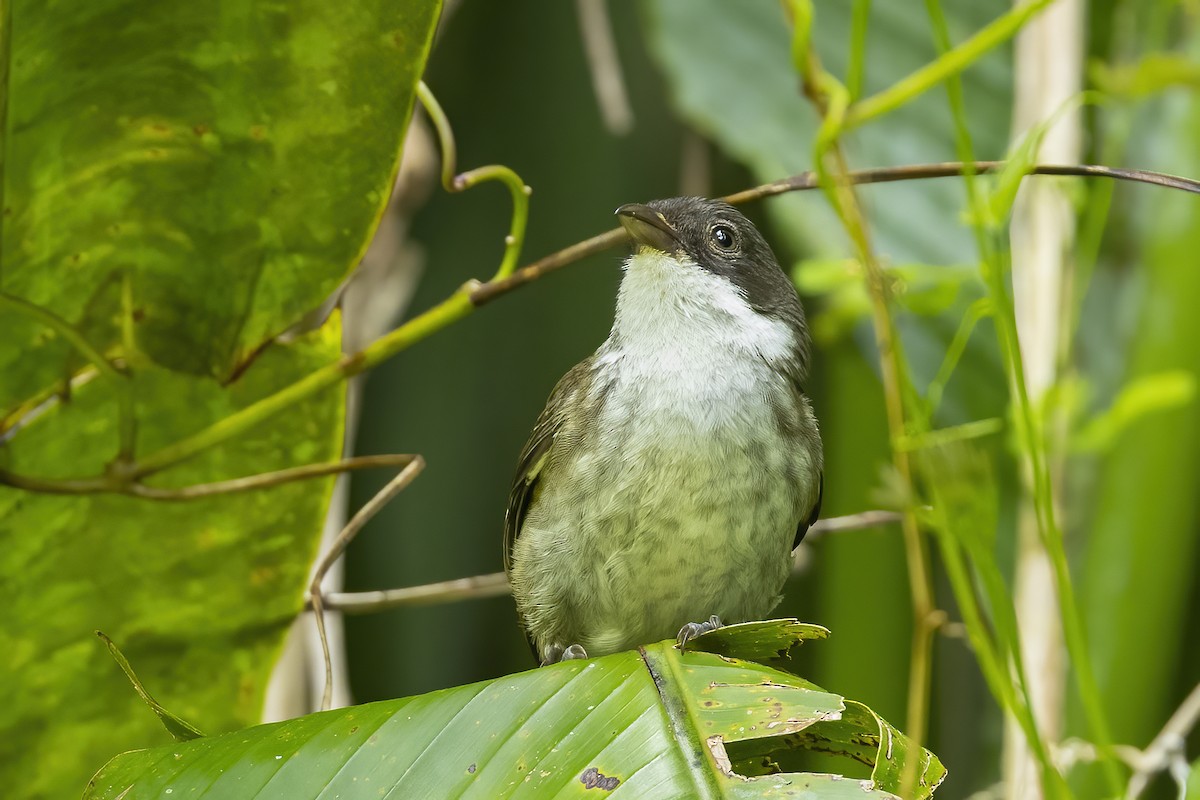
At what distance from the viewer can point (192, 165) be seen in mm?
1982

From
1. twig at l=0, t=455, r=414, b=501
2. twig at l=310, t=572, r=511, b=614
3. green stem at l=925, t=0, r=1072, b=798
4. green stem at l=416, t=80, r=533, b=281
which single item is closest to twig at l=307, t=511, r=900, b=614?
twig at l=310, t=572, r=511, b=614

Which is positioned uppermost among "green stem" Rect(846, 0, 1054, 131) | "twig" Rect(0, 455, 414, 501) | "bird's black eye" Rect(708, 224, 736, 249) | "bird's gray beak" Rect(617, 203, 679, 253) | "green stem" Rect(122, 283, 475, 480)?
"green stem" Rect(846, 0, 1054, 131)

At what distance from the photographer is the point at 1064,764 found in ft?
9.72

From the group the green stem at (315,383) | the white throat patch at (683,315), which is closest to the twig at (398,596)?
the green stem at (315,383)

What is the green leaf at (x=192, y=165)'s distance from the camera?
186cm

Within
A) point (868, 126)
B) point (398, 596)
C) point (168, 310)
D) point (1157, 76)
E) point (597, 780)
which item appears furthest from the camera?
point (868, 126)

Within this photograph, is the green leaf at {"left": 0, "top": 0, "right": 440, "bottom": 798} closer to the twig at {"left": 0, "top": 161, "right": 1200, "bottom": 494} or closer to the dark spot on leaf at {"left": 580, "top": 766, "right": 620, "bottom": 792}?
the twig at {"left": 0, "top": 161, "right": 1200, "bottom": 494}

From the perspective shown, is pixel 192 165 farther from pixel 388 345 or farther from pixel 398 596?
pixel 398 596

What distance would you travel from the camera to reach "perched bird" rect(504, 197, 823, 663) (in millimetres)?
2410

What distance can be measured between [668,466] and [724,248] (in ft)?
2.41

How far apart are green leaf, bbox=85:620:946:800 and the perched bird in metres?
0.65

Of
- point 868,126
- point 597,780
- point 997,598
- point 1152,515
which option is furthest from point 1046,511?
point 868,126

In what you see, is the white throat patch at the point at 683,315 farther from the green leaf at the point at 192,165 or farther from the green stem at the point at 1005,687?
the green leaf at the point at 192,165

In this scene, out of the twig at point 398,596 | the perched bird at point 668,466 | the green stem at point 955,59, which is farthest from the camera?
the perched bird at point 668,466
